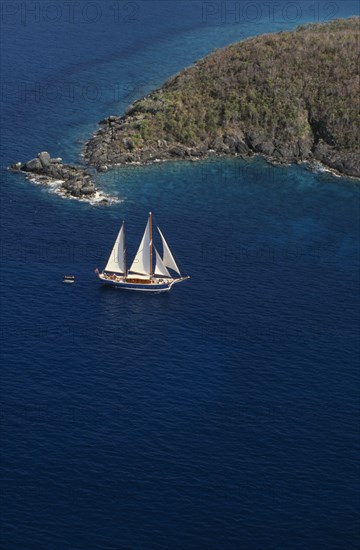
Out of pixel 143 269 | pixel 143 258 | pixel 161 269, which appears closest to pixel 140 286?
pixel 143 269

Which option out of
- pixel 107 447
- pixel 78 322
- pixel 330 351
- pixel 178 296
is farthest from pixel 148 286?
pixel 107 447

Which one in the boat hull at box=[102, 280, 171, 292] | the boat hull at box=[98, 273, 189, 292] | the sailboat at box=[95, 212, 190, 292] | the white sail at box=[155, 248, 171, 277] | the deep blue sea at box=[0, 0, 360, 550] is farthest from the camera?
the white sail at box=[155, 248, 171, 277]

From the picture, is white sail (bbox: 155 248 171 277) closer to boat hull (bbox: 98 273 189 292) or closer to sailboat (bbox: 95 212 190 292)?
sailboat (bbox: 95 212 190 292)

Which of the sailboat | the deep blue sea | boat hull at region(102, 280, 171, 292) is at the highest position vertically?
the sailboat

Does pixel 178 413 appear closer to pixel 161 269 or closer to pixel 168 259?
pixel 161 269

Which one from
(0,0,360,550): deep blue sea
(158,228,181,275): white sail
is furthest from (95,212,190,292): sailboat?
(0,0,360,550): deep blue sea

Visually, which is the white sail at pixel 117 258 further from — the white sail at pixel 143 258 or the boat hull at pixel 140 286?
the boat hull at pixel 140 286
